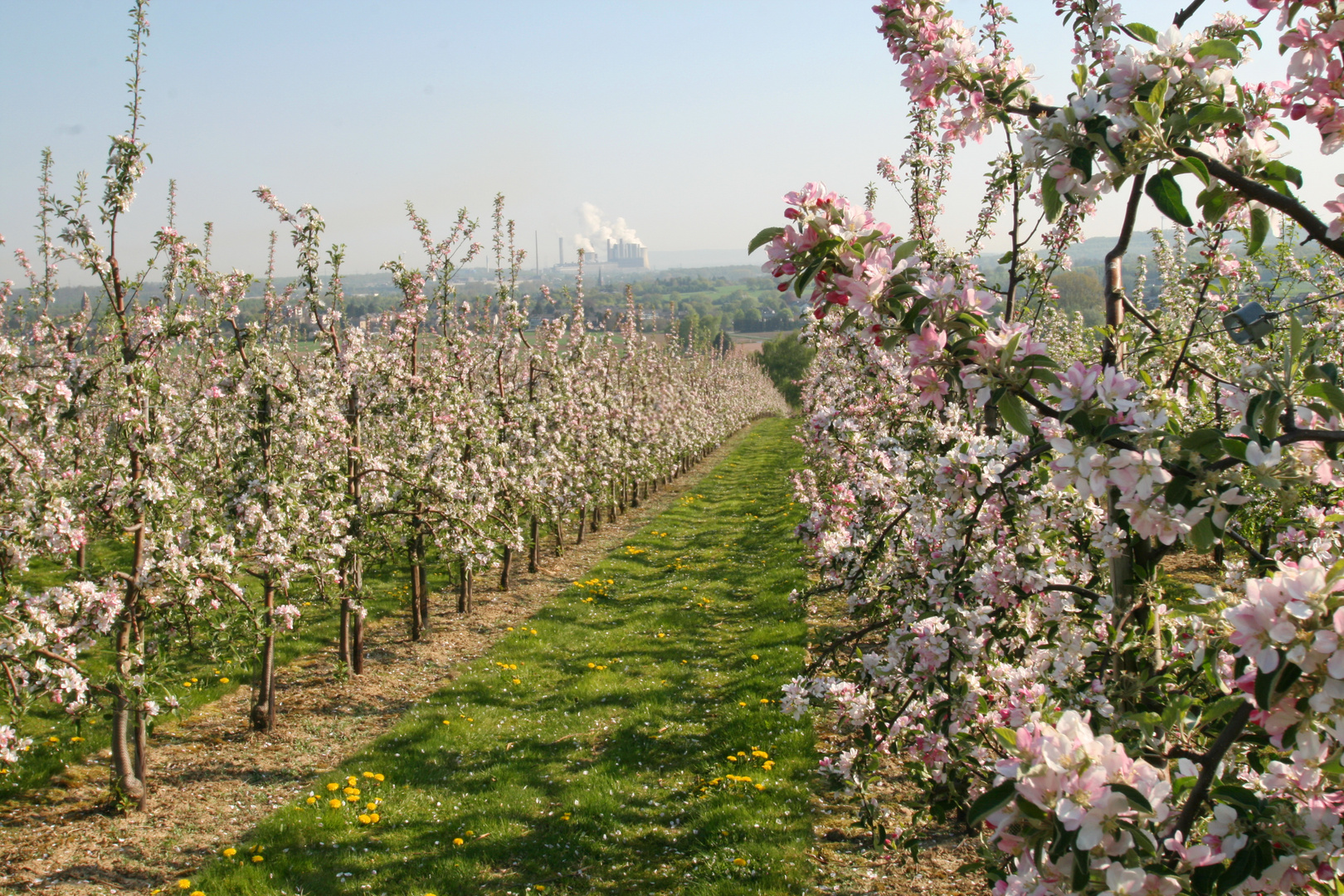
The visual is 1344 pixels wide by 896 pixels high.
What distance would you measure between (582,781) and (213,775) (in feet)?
11.4

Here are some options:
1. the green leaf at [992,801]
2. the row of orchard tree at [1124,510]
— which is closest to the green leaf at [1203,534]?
the row of orchard tree at [1124,510]

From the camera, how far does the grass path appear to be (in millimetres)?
5191

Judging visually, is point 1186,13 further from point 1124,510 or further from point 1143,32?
point 1124,510

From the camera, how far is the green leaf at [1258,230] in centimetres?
180

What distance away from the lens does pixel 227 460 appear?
8.87 m

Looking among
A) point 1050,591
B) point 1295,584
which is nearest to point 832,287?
point 1295,584

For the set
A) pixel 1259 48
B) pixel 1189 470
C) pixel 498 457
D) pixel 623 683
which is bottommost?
pixel 623 683

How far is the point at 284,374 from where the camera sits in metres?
7.18

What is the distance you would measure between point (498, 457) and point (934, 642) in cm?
991

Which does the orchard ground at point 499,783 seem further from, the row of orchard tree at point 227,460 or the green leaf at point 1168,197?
the green leaf at point 1168,197

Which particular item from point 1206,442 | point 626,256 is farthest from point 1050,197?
point 626,256

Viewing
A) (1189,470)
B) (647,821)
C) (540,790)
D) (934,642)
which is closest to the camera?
(1189,470)

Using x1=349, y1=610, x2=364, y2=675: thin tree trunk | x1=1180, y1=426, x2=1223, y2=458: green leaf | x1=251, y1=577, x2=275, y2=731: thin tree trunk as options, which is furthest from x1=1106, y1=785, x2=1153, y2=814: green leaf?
x1=349, y1=610, x2=364, y2=675: thin tree trunk

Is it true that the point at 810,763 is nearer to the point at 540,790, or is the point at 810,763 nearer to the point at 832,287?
the point at 540,790
